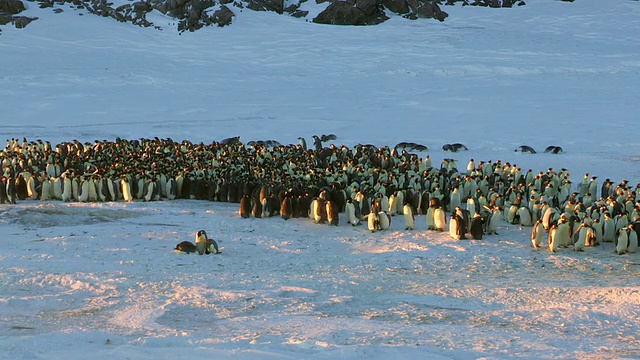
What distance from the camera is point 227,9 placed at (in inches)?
1951

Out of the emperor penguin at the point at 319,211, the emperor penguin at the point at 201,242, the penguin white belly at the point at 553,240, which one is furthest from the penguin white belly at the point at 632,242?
the emperor penguin at the point at 201,242

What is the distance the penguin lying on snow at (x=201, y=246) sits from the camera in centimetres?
1005

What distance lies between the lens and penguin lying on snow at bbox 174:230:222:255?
1005 cm

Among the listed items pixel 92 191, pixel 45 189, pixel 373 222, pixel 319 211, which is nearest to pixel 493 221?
pixel 373 222

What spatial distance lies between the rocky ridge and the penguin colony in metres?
31.5

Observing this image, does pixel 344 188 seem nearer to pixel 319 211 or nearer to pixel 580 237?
pixel 319 211

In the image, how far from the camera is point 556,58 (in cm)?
4031

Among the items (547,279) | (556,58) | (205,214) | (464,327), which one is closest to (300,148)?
(205,214)

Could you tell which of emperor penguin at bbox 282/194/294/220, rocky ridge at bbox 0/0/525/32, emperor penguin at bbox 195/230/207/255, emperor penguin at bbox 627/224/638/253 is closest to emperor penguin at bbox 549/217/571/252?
emperor penguin at bbox 627/224/638/253

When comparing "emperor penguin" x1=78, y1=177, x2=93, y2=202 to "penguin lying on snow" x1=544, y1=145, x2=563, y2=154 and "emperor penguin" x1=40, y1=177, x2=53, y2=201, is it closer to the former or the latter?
"emperor penguin" x1=40, y1=177, x2=53, y2=201

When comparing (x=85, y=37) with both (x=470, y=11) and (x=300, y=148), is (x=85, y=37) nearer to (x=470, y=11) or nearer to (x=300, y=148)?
(x=470, y=11)

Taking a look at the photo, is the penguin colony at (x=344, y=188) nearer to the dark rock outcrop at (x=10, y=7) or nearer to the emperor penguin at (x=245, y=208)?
the emperor penguin at (x=245, y=208)

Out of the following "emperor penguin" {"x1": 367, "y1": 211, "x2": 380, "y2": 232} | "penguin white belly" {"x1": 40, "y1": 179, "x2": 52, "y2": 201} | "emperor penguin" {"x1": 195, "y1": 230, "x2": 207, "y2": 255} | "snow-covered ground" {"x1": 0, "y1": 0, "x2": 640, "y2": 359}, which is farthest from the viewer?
"penguin white belly" {"x1": 40, "y1": 179, "x2": 52, "y2": 201}

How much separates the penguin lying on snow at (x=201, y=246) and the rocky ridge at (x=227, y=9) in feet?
129
